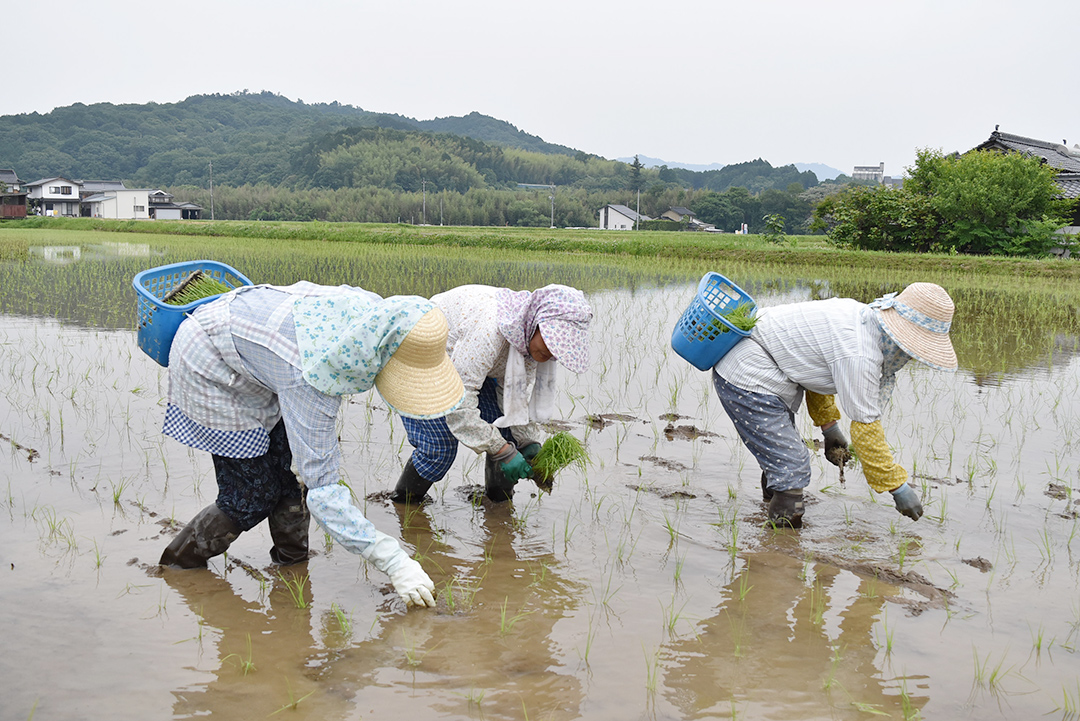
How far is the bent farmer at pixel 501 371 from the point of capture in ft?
9.10

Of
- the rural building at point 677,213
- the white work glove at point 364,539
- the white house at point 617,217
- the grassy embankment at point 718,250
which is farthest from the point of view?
the rural building at point 677,213

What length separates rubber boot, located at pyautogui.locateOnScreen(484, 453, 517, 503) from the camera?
11.0 ft

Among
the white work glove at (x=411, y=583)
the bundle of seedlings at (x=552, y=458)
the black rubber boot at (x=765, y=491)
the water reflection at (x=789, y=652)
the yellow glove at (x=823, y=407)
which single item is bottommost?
the water reflection at (x=789, y=652)

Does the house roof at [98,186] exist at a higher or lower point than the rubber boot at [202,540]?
higher

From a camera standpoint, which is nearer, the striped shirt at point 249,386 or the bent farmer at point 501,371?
the striped shirt at point 249,386

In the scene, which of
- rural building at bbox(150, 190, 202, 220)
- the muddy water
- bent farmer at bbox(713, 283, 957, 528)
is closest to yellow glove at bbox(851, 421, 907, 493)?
bent farmer at bbox(713, 283, 957, 528)

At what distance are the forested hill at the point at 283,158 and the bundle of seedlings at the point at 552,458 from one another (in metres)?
65.6

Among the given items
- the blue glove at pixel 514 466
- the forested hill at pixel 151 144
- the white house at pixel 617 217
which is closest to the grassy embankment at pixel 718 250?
the blue glove at pixel 514 466

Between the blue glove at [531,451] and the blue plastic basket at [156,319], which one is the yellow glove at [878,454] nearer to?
the blue glove at [531,451]

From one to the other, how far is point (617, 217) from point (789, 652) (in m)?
57.8

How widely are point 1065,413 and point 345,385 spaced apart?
15.3 ft

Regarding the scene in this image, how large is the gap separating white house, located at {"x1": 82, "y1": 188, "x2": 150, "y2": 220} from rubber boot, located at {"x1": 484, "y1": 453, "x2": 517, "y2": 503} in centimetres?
5368

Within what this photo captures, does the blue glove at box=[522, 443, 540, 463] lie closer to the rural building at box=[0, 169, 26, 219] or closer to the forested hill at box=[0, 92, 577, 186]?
the rural building at box=[0, 169, 26, 219]

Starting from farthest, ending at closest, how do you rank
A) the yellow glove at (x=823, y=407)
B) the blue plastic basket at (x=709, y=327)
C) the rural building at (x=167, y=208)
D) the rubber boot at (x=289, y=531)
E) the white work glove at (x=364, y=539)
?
the rural building at (x=167, y=208)
the yellow glove at (x=823, y=407)
the blue plastic basket at (x=709, y=327)
the rubber boot at (x=289, y=531)
the white work glove at (x=364, y=539)
